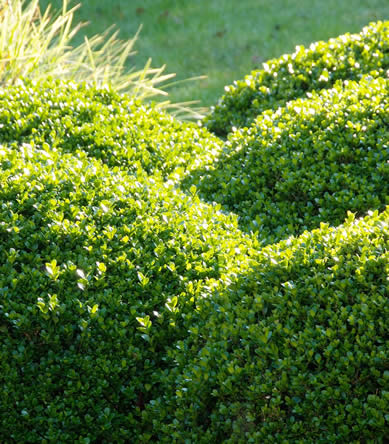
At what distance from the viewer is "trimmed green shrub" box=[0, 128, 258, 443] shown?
344 centimetres

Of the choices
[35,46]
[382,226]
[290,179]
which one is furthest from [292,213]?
[35,46]

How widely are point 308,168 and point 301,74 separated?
6.26 feet

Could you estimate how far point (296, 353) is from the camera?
9.95ft

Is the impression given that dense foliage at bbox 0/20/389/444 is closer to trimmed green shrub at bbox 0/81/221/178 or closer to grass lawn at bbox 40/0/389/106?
trimmed green shrub at bbox 0/81/221/178

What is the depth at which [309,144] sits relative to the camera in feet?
16.0

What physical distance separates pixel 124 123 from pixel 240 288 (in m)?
2.74

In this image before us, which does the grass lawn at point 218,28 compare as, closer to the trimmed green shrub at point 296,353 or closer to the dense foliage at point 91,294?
the dense foliage at point 91,294

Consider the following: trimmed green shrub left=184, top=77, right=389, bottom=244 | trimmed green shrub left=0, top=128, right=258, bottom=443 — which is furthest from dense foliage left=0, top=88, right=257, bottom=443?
trimmed green shrub left=184, top=77, right=389, bottom=244

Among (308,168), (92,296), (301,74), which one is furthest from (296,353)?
(301,74)

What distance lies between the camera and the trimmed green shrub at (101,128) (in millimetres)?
5242

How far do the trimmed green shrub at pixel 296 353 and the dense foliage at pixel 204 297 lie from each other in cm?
1

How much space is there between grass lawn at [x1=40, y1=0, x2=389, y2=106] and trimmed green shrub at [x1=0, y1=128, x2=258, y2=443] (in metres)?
7.06

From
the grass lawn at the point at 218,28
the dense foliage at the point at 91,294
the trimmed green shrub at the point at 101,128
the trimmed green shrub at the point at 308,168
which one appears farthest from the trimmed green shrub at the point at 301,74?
the grass lawn at the point at 218,28

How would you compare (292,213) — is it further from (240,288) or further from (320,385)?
(320,385)
